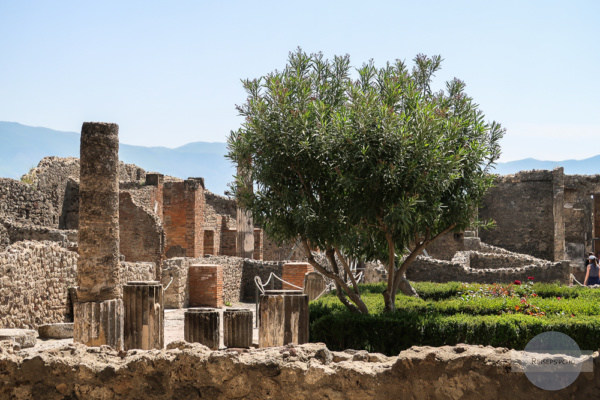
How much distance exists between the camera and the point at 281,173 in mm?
8883

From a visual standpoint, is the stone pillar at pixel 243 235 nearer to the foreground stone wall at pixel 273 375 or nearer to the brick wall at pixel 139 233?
the brick wall at pixel 139 233

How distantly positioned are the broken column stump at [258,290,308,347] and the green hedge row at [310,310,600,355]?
0.66 meters

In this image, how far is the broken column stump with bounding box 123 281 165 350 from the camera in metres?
8.92

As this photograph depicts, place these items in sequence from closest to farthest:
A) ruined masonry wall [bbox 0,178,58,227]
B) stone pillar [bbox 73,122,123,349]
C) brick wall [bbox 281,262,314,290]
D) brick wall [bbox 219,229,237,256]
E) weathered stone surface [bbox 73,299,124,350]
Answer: weathered stone surface [bbox 73,299,124,350] < stone pillar [bbox 73,122,123,349] < brick wall [bbox 281,262,314,290] < ruined masonry wall [bbox 0,178,58,227] < brick wall [bbox 219,229,237,256]

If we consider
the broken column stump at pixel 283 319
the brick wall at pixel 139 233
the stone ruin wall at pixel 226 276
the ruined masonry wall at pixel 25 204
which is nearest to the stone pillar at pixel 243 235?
the stone ruin wall at pixel 226 276

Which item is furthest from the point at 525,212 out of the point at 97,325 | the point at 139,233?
the point at 97,325

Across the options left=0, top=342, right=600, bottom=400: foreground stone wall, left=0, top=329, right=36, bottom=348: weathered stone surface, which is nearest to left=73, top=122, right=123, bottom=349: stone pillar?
left=0, top=329, right=36, bottom=348: weathered stone surface

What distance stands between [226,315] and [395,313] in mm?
2312

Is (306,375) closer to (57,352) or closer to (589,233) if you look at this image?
(57,352)

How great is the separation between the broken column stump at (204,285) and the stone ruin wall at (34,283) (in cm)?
456

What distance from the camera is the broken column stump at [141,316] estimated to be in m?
8.92

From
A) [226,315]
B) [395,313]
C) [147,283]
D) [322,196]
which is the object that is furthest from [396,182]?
[147,283]

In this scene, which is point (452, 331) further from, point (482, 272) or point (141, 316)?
point (482, 272)

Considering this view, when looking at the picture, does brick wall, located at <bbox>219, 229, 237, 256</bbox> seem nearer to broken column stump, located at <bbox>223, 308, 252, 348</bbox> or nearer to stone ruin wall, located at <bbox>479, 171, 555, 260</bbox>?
stone ruin wall, located at <bbox>479, 171, 555, 260</bbox>
